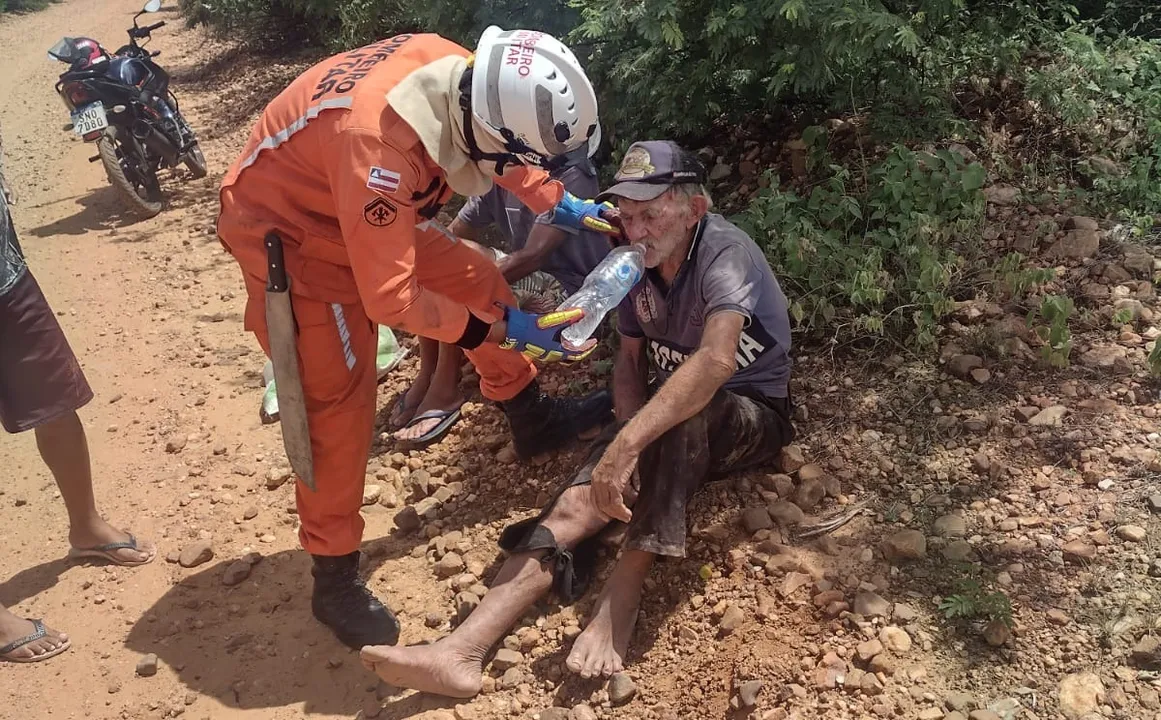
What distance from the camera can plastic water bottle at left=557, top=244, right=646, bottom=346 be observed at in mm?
2881

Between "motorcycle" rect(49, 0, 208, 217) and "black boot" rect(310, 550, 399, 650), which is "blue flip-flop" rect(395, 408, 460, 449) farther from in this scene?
"motorcycle" rect(49, 0, 208, 217)

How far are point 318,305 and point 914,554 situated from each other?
182 cm

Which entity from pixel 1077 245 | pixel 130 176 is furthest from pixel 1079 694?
pixel 130 176

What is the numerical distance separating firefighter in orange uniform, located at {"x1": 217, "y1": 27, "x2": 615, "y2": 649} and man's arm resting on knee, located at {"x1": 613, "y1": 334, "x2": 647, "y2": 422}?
38 centimetres

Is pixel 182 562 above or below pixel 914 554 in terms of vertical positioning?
below

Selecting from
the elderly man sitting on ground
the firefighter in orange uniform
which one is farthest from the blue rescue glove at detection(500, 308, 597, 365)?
the elderly man sitting on ground

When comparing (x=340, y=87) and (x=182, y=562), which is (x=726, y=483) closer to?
(x=340, y=87)

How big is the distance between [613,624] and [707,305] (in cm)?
94

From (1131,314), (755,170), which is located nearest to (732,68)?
(755,170)

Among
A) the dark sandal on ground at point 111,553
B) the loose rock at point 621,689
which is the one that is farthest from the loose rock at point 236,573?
the loose rock at point 621,689

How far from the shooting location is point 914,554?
2676mm

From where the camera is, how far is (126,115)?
22.8ft

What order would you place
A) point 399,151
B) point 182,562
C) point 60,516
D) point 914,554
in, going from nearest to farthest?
1. point 399,151
2. point 914,554
3. point 182,562
4. point 60,516

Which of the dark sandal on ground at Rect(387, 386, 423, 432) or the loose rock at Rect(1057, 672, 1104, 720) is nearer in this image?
the loose rock at Rect(1057, 672, 1104, 720)
